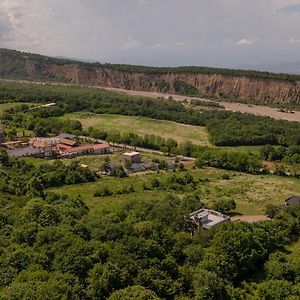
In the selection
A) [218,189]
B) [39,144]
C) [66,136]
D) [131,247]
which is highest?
[131,247]

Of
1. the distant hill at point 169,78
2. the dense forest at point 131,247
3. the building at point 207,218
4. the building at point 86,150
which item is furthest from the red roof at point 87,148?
the distant hill at point 169,78

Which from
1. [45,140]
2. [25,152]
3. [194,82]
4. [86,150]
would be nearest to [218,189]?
[86,150]

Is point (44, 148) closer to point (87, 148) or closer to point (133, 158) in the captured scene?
point (87, 148)

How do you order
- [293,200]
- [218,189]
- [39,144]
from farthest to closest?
[39,144]
[218,189]
[293,200]

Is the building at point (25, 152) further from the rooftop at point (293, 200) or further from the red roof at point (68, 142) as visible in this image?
the rooftop at point (293, 200)

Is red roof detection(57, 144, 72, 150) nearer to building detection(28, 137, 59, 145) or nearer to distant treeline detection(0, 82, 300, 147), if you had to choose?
building detection(28, 137, 59, 145)

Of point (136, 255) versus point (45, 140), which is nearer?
point (136, 255)

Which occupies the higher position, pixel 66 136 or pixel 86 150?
pixel 86 150
